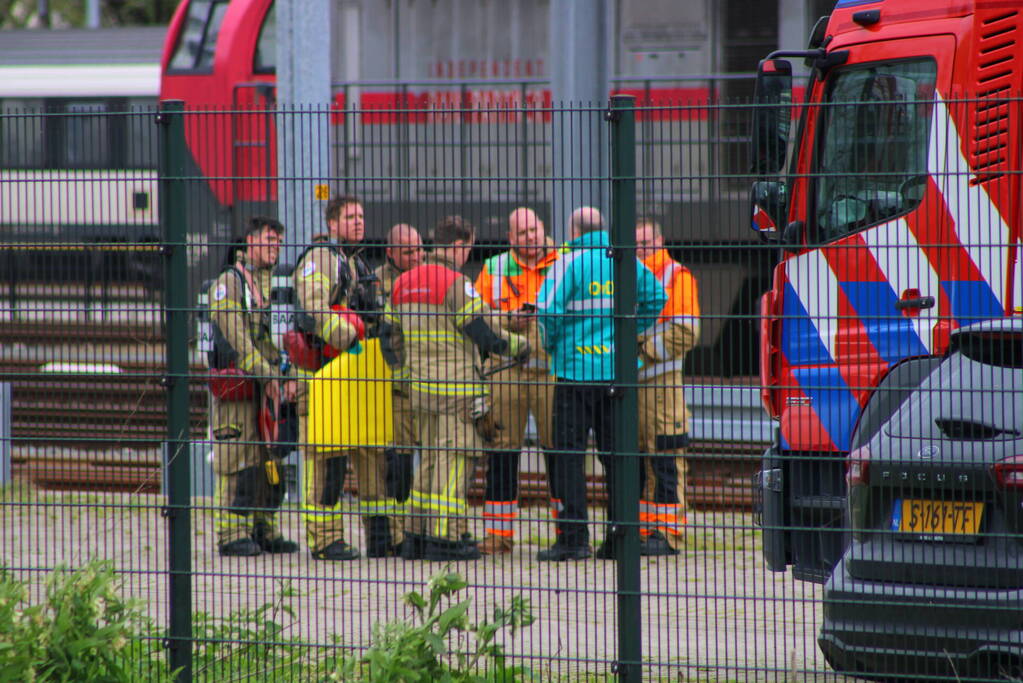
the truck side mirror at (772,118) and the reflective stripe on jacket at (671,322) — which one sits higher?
the truck side mirror at (772,118)

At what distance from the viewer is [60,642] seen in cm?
431

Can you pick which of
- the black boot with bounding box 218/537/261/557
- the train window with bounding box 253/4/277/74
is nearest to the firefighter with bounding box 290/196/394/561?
the black boot with bounding box 218/537/261/557

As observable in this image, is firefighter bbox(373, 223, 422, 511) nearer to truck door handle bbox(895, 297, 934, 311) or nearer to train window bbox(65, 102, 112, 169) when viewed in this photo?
train window bbox(65, 102, 112, 169)

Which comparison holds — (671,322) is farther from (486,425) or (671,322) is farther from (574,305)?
(486,425)

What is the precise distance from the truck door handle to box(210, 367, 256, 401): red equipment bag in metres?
2.65

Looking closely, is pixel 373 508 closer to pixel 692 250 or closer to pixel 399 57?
pixel 692 250

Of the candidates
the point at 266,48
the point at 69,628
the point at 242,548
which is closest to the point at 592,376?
the point at 69,628

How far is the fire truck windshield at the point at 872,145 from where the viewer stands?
15.8 ft

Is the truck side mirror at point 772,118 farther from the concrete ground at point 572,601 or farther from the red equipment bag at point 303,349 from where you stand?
the red equipment bag at point 303,349

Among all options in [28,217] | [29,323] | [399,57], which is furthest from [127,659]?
[399,57]

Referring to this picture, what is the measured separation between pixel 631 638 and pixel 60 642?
75.4 inches

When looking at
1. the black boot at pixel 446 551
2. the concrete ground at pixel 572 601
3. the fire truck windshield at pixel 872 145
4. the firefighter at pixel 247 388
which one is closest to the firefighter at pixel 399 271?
the black boot at pixel 446 551

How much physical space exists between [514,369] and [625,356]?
3.41m

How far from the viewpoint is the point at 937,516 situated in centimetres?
434
